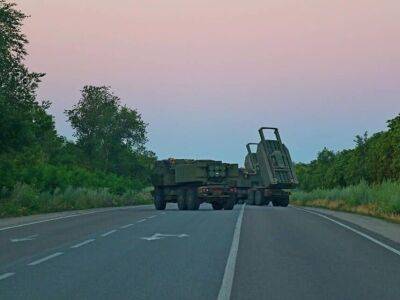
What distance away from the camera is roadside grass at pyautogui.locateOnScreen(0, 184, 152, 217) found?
1356 inches

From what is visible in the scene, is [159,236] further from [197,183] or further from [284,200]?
[284,200]

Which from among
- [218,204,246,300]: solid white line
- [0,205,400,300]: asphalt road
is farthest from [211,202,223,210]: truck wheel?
[218,204,246,300]: solid white line

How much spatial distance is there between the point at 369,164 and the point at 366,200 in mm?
13914

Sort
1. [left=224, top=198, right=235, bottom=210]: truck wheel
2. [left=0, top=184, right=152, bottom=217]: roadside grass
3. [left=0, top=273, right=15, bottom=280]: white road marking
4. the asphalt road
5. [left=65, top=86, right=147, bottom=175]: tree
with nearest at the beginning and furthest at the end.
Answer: the asphalt road
[left=0, top=273, right=15, bottom=280]: white road marking
[left=0, top=184, right=152, bottom=217]: roadside grass
[left=224, top=198, right=235, bottom=210]: truck wheel
[left=65, top=86, right=147, bottom=175]: tree

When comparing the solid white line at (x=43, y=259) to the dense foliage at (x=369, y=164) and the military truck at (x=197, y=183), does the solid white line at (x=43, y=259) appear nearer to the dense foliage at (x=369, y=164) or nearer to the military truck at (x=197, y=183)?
the military truck at (x=197, y=183)

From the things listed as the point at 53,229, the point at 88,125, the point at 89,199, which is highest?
the point at 88,125

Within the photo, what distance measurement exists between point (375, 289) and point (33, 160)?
3695cm

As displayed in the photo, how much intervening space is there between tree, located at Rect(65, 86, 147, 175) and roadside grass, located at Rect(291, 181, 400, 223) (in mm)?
24248

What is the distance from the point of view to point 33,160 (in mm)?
44938

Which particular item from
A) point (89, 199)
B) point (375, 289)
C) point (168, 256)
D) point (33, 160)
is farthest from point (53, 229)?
point (89, 199)

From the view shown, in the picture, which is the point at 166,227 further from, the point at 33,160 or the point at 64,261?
the point at 33,160

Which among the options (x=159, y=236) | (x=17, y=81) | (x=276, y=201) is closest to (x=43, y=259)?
(x=159, y=236)

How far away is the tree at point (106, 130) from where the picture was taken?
79188mm

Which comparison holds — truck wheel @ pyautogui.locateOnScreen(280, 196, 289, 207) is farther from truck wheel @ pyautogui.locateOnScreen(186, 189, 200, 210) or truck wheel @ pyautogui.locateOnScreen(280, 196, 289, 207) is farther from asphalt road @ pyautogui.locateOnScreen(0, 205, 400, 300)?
asphalt road @ pyautogui.locateOnScreen(0, 205, 400, 300)
